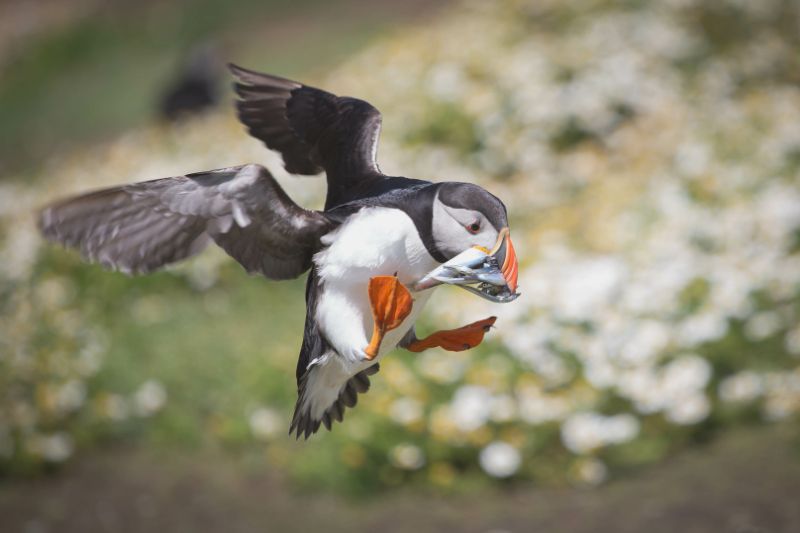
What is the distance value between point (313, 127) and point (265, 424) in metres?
1.92

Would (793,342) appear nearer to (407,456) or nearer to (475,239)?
(407,456)

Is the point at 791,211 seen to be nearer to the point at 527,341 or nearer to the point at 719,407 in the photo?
the point at 719,407

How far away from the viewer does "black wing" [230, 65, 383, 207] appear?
2.28m

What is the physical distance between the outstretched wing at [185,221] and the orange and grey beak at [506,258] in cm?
39

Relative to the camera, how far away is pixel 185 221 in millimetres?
2012

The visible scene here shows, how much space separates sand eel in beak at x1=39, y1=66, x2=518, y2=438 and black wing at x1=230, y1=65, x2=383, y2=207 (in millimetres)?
43

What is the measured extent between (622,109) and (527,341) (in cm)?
298

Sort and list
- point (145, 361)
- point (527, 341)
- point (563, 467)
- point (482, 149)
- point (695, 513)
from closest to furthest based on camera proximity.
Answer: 1. point (695, 513)
2. point (563, 467)
3. point (527, 341)
4. point (145, 361)
5. point (482, 149)

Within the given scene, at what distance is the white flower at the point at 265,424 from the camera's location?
4.00 m

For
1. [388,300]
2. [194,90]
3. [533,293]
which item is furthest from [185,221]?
[194,90]

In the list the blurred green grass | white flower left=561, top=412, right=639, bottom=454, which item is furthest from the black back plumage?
the blurred green grass

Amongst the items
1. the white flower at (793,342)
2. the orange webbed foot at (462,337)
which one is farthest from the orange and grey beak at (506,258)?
the white flower at (793,342)

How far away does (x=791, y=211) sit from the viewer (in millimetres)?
4352

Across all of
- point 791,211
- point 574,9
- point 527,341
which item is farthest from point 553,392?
point 574,9
